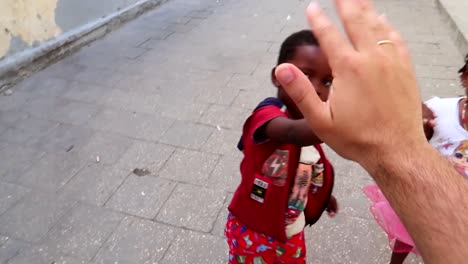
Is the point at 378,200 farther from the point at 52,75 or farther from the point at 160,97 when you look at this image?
the point at 52,75

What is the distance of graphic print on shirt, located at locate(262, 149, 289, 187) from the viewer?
1.29m

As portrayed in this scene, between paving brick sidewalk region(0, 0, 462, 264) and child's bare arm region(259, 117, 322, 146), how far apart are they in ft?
3.82

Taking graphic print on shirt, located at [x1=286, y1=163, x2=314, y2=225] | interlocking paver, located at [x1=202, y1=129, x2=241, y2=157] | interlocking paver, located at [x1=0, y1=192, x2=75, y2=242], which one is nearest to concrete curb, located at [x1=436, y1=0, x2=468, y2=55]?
interlocking paver, located at [x1=202, y1=129, x2=241, y2=157]

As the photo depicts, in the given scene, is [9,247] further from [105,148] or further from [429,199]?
[429,199]

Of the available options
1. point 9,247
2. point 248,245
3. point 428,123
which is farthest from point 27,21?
point 428,123

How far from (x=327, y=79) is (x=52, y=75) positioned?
144 inches

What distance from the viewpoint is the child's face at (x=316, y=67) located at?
1.20m

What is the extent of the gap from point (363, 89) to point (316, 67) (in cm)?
48

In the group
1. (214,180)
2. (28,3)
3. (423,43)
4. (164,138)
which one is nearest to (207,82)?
(164,138)

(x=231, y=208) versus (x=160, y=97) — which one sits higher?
(x=231, y=208)

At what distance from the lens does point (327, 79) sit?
1214 millimetres

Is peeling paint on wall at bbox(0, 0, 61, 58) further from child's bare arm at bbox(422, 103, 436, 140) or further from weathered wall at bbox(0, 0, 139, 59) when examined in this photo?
child's bare arm at bbox(422, 103, 436, 140)

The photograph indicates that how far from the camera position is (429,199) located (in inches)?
29.0

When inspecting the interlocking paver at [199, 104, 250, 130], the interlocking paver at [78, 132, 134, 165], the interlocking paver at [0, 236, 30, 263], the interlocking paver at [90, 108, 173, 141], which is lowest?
the interlocking paver at [199, 104, 250, 130]
